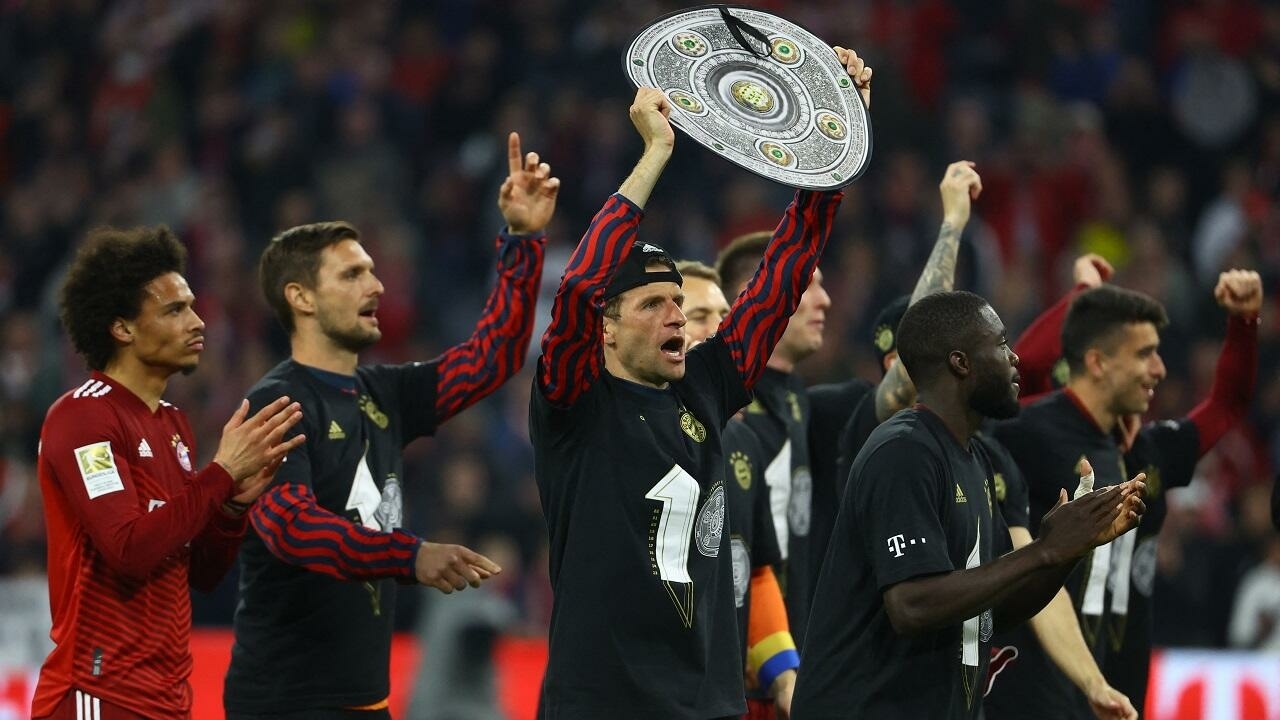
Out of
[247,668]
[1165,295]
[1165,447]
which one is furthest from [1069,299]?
[1165,295]

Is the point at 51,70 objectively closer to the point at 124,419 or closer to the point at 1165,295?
the point at 1165,295

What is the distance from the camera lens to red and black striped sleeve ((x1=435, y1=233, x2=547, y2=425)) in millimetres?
6590

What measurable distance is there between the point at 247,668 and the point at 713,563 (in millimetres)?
1780

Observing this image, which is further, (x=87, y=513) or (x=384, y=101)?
(x=384, y=101)

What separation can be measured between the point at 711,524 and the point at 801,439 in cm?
165

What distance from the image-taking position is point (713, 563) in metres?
5.37

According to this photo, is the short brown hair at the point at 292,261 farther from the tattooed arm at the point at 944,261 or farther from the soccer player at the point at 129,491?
the tattooed arm at the point at 944,261

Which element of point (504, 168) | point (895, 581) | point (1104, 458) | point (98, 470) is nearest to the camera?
point (895, 581)

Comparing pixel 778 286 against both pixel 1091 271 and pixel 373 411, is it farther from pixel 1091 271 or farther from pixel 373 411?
pixel 1091 271

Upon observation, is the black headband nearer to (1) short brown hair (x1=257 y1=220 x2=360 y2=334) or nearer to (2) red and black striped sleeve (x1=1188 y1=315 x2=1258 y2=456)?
(1) short brown hair (x1=257 y1=220 x2=360 y2=334)

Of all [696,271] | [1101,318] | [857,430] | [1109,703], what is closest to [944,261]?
[857,430]

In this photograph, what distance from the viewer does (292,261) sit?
6484mm

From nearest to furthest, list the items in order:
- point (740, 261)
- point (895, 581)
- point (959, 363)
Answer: point (895, 581) < point (959, 363) < point (740, 261)

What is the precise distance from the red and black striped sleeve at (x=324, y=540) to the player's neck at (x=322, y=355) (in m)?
0.63
